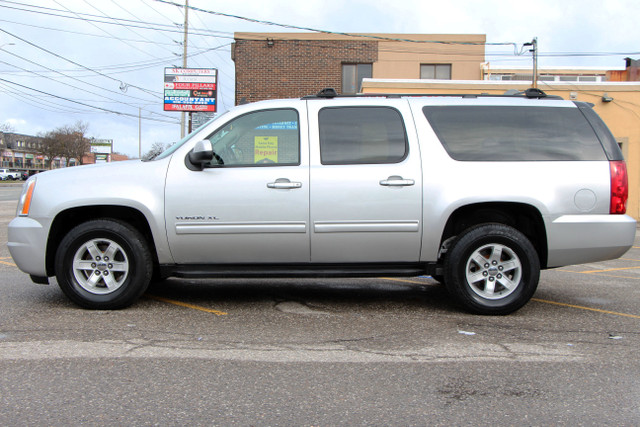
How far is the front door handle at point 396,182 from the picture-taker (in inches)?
199

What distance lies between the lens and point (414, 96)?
215 inches

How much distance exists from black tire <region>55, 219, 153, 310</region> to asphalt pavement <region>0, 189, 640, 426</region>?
169mm

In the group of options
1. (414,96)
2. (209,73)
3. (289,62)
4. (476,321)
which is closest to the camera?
(476,321)

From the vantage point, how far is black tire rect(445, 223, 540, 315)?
507 cm

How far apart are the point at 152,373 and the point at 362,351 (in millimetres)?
1442

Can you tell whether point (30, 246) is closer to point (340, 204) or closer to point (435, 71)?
point (340, 204)

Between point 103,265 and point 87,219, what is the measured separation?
1.69 ft

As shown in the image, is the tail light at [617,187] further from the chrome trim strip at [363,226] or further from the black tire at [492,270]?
the chrome trim strip at [363,226]

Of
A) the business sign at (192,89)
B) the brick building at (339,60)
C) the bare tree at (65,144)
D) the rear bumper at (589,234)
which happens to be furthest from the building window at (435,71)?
the bare tree at (65,144)

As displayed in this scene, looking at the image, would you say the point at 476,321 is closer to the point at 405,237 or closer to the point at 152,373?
the point at 405,237

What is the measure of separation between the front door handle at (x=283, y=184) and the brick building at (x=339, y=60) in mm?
18269

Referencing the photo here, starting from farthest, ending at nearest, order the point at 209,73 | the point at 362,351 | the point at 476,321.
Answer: the point at 209,73 → the point at 476,321 → the point at 362,351

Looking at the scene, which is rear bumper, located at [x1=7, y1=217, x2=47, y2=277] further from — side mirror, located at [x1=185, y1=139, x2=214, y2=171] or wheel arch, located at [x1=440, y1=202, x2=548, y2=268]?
wheel arch, located at [x1=440, y1=202, x2=548, y2=268]

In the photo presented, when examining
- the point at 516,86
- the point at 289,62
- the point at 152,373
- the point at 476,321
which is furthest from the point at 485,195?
the point at 289,62
